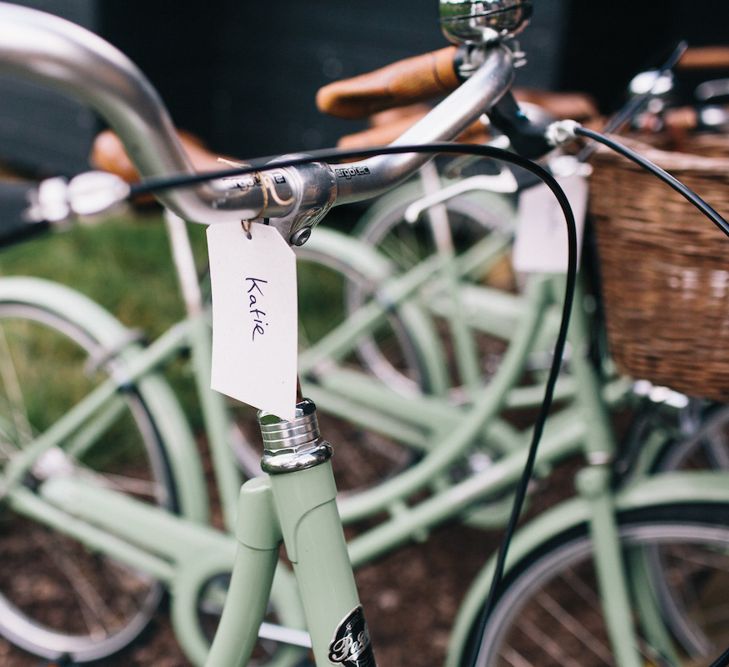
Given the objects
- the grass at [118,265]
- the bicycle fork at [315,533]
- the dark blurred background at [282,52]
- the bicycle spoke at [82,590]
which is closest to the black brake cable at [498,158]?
the bicycle fork at [315,533]

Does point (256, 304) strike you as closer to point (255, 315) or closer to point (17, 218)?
point (255, 315)

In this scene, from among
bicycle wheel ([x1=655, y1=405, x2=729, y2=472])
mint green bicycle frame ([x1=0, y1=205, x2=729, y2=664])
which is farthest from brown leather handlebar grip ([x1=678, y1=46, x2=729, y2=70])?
bicycle wheel ([x1=655, y1=405, x2=729, y2=472])

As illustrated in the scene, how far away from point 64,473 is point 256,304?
3.25 feet

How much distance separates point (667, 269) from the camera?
912mm

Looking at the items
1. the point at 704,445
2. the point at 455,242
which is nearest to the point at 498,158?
the point at 704,445

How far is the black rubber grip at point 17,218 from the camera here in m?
0.62

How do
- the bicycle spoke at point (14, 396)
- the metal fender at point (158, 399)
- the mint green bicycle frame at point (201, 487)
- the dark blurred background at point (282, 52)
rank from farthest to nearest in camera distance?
the dark blurred background at point (282, 52) → the bicycle spoke at point (14, 396) → the metal fender at point (158, 399) → the mint green bicycle frame at point (201, 487)

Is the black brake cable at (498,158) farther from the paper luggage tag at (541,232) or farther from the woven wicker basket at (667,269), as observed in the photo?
the paper luggage tag at (541,232)

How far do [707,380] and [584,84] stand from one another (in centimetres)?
271

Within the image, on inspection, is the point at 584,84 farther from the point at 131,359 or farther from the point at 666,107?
the point at 131,359

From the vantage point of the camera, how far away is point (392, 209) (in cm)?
254

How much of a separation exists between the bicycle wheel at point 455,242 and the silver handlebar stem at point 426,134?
127 centimetres

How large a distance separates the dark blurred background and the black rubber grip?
9.36ft

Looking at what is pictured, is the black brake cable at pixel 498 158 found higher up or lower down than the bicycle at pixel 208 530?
higher up
